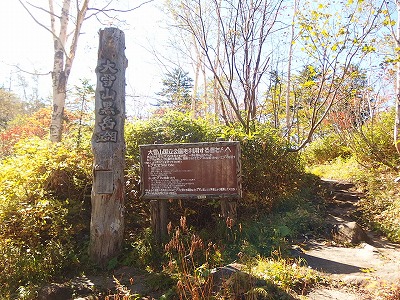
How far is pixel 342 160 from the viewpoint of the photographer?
11.1 meters

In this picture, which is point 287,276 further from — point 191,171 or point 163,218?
point 163,218

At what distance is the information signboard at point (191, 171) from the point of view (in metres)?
4.75

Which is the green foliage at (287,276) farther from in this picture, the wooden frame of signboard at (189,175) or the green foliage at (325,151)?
the green foliage at (325,151)

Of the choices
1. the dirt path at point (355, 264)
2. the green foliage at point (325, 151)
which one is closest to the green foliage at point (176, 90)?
the green foliage at point (325, 151)

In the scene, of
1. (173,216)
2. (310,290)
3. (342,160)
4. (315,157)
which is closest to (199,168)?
(173,216)

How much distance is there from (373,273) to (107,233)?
386 centimetres

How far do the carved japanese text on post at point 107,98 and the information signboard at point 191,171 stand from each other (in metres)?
0.70

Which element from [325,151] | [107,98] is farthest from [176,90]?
[107,98]

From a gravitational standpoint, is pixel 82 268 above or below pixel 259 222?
below

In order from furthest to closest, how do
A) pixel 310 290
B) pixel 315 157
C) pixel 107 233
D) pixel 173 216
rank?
pixel 315 157 < pixel 173 216 < pixel 107 233 < pixel 310 290

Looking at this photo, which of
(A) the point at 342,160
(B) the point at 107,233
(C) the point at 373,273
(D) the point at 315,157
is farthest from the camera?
(D) the point at 315,157

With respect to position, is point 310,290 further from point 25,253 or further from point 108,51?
point 108,51

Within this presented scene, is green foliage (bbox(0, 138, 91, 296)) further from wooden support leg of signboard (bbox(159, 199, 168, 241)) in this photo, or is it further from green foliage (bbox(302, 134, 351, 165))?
green foliage (bbox(302, 134, 351, 165))

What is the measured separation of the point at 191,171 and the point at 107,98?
1894mm
